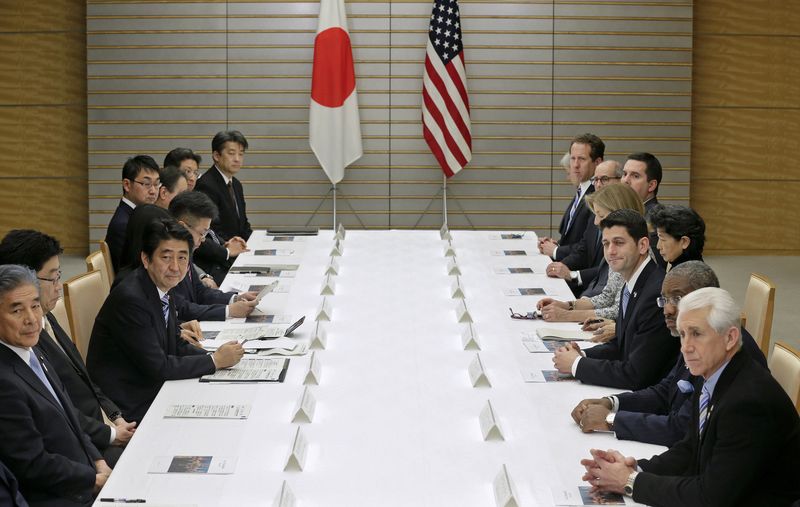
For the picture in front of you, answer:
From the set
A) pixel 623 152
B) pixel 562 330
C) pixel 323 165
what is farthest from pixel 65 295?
pixel 623 152

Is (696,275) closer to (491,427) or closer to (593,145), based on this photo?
(491,427)

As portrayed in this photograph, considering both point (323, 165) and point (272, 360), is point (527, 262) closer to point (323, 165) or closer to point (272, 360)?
point (272, 360)

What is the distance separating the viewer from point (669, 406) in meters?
3.89

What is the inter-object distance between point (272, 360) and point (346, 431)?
92 cm

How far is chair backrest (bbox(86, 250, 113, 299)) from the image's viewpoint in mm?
6012

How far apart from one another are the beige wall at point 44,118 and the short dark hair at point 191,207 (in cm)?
525

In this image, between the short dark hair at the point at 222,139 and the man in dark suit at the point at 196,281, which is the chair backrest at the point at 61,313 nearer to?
the man in dark suit at the point at 196,281

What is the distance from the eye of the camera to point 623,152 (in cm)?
1031

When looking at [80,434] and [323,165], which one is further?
[323,165]

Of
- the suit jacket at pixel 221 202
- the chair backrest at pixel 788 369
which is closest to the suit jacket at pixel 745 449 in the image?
the chair backrest at pixel 788 369

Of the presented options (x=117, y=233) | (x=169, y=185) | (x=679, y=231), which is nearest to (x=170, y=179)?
(x=169, y=185)

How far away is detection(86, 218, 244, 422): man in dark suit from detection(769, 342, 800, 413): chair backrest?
216 cm

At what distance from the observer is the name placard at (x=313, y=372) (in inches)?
162

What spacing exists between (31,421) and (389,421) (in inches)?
48.5
